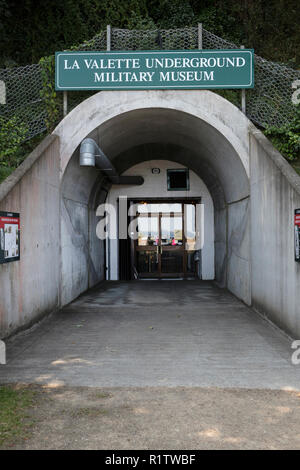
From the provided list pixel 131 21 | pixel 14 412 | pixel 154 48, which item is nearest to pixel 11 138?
pixel 154 48

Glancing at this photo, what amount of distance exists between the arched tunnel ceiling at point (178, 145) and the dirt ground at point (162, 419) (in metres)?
5.92

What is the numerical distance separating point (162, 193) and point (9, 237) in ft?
30.6

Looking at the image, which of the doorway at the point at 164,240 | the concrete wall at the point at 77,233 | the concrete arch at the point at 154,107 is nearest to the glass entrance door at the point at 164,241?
the doorway at the point at 164,240

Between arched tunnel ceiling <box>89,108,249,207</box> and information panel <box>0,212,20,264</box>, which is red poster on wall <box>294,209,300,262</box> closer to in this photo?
arched tunnel ceiling <box>89,108,249,207</box>

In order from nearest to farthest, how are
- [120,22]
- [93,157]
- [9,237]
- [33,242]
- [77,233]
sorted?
[9,237]
[33,242]
[93,157]
[77,233]
[120,22]

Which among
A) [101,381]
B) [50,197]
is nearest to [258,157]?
[50,197]

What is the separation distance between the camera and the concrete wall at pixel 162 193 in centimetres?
1509

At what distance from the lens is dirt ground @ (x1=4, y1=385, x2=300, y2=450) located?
3404 mm

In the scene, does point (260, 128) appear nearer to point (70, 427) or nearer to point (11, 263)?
point (11, 263)

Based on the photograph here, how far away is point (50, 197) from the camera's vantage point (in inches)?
339

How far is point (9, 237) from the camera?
642 centimetres

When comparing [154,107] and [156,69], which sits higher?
[156,69]

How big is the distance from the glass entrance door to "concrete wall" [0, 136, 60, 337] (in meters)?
7.55

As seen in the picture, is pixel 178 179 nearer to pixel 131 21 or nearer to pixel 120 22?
pixel 131 21
